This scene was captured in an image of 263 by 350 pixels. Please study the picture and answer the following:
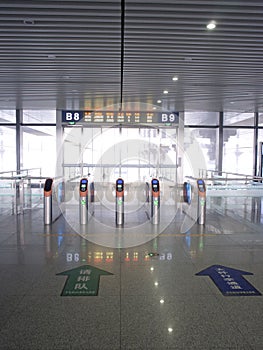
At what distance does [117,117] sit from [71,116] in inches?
84.0

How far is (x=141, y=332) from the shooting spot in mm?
2652

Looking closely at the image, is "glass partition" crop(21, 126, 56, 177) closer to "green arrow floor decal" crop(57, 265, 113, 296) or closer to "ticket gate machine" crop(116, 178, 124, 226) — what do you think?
"ticket gate machine" crop(116, 178, 124, 226)

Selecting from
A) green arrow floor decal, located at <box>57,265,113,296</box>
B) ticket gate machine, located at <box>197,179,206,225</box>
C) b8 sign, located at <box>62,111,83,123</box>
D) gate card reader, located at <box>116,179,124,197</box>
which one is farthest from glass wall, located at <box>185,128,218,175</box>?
green arrow floor decal, located at <box>57,265,113,296</box>

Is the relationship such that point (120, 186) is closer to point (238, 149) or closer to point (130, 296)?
point (130, 296)

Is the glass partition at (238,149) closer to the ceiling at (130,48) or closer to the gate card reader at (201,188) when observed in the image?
the ceiling at (130,48)

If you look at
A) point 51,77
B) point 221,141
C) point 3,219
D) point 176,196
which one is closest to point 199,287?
point 3,219

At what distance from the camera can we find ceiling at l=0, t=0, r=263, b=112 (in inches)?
175

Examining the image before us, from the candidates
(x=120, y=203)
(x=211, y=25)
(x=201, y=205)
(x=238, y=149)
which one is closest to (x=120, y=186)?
(x=120, y=203)

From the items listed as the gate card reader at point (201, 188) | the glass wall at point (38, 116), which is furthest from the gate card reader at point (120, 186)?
the glass wall at point (38, 116)

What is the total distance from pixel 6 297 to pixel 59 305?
611 millimetres

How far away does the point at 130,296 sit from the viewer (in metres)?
3.34

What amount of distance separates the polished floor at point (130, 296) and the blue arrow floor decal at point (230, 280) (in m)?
0.05

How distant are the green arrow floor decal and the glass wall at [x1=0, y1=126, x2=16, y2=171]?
12.2m

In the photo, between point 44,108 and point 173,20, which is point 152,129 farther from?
point 173,20
